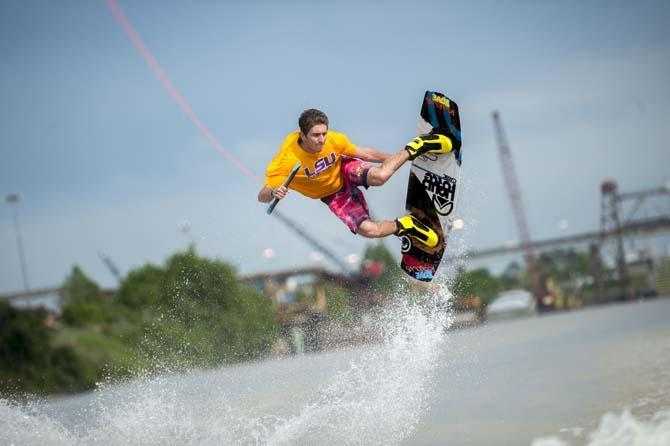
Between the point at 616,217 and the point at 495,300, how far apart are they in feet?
74.5

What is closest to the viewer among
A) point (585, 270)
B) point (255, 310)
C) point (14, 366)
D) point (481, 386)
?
point (481, 386)

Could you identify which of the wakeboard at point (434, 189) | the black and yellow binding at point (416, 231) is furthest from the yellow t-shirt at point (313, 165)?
the wakeboard at point (434, 189)

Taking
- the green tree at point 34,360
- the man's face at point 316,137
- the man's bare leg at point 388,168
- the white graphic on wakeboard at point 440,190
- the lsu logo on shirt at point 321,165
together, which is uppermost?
the man's face at point 316,137

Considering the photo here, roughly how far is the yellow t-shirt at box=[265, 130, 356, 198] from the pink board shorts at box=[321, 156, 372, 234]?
0.08m

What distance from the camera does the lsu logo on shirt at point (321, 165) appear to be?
930cm

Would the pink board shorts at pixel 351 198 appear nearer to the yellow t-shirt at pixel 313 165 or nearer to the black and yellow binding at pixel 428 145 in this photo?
the yellow t-shirt at pixel 313 165

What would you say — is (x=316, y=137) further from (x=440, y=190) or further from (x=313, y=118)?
(x=440, y=190)

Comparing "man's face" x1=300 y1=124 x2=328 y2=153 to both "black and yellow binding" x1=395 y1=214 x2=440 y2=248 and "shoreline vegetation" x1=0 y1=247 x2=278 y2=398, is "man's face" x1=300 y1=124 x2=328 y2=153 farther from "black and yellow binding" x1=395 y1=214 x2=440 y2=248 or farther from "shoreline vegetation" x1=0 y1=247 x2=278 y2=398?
"shoreline vegetation" x1=0 y1=247 x2=278 y2=398

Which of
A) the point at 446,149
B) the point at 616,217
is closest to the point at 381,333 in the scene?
the point at 446,149

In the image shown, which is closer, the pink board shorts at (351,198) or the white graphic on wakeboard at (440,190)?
the pink board shorts at (351,198)

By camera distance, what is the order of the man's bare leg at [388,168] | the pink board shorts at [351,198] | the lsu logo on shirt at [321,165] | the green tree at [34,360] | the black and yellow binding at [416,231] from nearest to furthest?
the man's bare leg at [388,168] < the lsu logo on shirt at [321,165] < the pink board shorts at [351,198] < the black and yellow binding at [416,231] < the green tree at [34,360]

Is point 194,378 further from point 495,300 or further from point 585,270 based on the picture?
point 585,270

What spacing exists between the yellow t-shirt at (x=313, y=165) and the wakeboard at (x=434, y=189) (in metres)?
1.14

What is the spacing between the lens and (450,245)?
1050 cm
